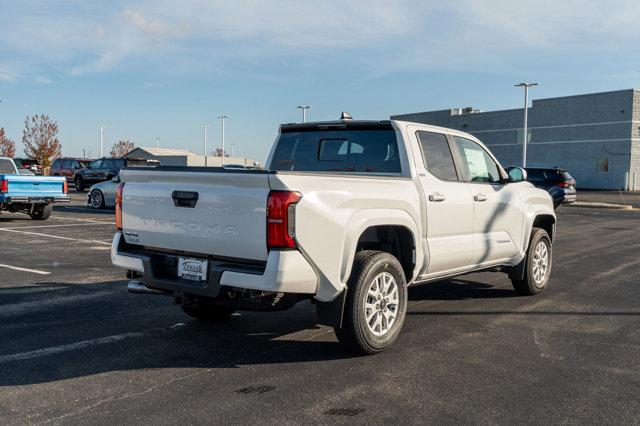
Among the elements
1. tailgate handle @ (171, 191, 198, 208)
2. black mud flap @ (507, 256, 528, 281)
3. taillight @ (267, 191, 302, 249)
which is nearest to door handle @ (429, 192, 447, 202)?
taillight @ (267, 191, 302, 249)

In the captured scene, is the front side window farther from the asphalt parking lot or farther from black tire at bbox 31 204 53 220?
black tire at bbox 31 204 53 220

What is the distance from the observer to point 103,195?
22016 millimetres

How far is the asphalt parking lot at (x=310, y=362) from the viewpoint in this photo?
399 cm

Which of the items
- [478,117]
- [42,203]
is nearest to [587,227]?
[42,203]

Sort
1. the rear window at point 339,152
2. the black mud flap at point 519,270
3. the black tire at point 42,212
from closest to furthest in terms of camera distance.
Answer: the rear window at point 339,152 < the black mud flap at point 519,270 < the black tire at point 42,212

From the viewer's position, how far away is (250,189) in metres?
4.54

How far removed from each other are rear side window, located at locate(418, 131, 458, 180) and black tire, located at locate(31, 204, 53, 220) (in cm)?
1453

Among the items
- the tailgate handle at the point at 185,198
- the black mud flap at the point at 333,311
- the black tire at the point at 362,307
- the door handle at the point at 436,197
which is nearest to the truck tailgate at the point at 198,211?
the tailgate handle at the point at 185,198

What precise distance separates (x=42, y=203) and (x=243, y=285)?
1483 centimetres

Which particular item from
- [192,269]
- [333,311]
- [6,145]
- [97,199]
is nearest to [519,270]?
[333,311]

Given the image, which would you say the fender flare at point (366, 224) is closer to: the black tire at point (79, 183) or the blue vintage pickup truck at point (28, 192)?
the blue vintage pickup truck at point (28, 192)

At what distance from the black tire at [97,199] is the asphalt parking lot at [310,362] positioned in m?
14.3

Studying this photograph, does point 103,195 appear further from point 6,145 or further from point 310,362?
Answer: point 6,145

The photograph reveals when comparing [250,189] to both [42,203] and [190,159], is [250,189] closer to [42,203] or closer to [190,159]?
[42,203]
